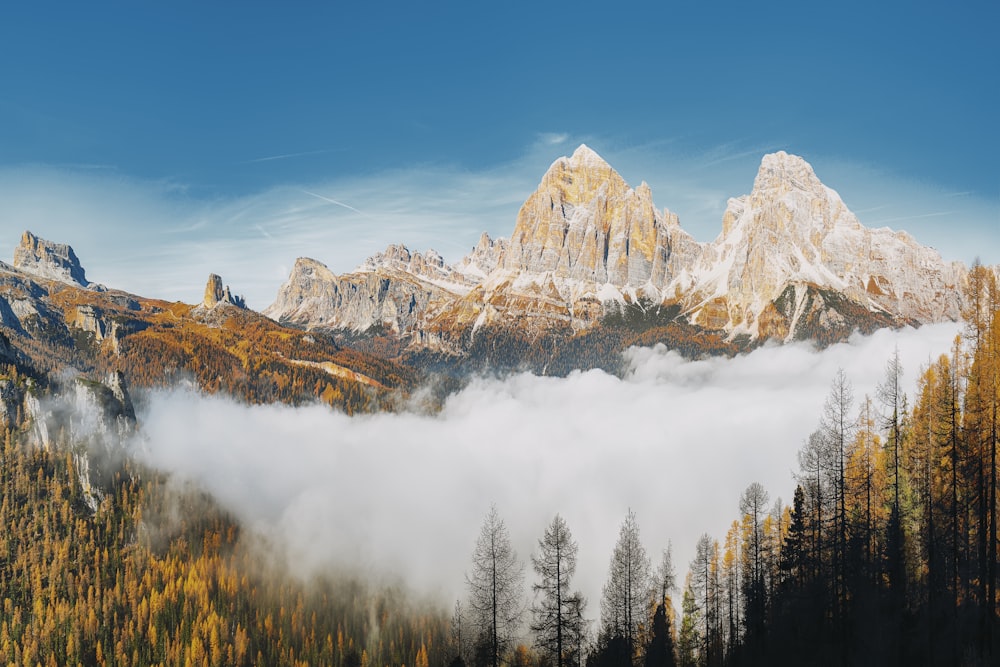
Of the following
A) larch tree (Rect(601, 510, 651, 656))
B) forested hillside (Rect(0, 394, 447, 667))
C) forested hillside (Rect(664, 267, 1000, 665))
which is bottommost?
forested hillside (Rect(0, 394, 447, 667))

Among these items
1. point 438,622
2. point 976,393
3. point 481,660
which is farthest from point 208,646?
→ point 976,393

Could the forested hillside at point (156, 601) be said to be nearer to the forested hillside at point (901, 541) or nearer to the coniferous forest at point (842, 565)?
the coniferous forest at point (842, 565)

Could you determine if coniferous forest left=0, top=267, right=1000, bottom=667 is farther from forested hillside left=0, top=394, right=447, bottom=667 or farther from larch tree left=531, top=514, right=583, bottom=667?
forested hillside left=0, top=394, right=447, bottom=667

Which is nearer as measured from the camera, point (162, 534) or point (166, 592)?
point (166, 592)

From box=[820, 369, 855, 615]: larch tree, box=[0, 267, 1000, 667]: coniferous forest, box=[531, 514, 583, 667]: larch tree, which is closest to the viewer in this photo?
box=[0, 267, 1000, 667]: coniferous forest

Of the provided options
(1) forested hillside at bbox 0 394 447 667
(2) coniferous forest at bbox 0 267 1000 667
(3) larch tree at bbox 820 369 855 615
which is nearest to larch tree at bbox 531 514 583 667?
(2) coniferous forest at bbox 0 267 1000 667

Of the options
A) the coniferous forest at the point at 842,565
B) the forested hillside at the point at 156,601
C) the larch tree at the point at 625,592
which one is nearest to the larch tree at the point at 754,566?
the coniferous forest at the point at 842,565

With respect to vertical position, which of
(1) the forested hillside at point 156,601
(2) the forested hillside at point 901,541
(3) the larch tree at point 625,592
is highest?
(2) the forested hillside at point 901,541

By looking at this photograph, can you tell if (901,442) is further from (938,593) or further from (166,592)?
(166,592)

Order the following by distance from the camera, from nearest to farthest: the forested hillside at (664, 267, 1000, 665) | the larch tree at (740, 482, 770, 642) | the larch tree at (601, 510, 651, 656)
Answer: the forested hillside at (664, 267, 1000, 665)
the larch tree at (740, 482, 770, 642)
the larch tree at (601, 510, 651, 656)

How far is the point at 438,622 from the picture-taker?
16400 cm

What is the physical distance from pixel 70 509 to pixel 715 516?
196m

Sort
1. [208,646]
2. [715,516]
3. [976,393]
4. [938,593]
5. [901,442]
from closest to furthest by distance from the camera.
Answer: [976,393]
[938,593]
[901,442]
[208,646]
[715,516]

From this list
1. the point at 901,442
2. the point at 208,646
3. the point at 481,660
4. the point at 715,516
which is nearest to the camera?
the point at 481,660
